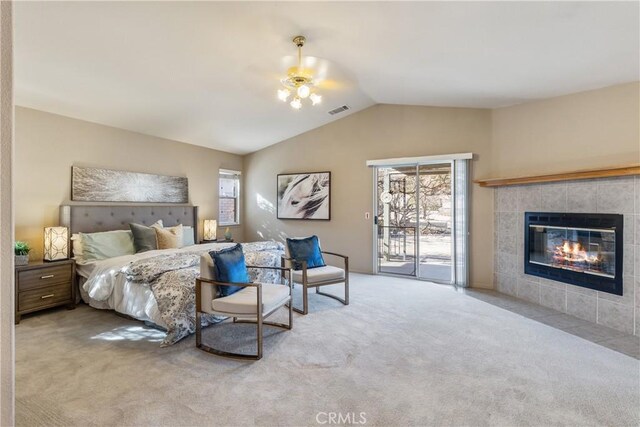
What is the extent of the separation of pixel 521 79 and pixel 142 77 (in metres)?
4.41

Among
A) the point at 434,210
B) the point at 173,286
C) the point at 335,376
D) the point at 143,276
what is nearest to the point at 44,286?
the point at 143,276

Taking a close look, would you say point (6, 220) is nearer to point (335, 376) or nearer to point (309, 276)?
point (335, 376)

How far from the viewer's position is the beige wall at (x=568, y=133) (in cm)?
360

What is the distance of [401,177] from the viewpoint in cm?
596

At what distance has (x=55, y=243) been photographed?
400 centimetres

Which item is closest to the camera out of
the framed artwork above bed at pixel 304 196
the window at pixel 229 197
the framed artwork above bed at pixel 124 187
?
the framed artwork above bed at pixel 124 187

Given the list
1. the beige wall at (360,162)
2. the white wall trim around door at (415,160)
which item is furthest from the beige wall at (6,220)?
the beige wall at (360,162)

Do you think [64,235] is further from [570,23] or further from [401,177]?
[570,23]

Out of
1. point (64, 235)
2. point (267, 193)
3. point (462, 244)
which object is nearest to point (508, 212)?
point (462, 244)

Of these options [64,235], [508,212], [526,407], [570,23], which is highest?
[570,23]

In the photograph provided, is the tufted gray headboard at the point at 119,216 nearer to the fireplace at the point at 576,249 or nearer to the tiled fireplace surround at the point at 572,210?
the tiled fireplace surround at the point at 572,210

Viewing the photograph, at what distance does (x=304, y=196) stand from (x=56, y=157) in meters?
4.02

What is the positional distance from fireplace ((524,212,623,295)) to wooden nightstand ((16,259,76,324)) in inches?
236

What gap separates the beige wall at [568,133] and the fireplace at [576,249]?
0.68m
